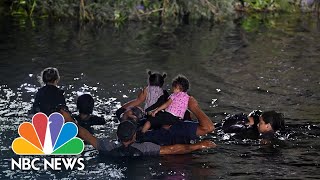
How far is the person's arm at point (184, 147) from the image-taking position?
973 cm

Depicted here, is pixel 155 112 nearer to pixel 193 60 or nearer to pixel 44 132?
pixel 44 132

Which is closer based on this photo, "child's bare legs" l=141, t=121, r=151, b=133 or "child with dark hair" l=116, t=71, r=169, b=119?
"child's bare legs" l=141, t=121, r=151, b=133

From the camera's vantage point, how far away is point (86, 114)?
11.0m

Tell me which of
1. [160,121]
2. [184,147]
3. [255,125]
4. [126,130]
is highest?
[126,130]

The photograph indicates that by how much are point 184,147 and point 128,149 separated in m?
0.93

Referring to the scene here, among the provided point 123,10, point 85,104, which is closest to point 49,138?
point 85,104

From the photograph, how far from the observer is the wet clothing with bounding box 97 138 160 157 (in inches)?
371

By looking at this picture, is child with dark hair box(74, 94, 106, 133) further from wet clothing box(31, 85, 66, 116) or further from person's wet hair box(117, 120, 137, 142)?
person's wet hair box(117, 120, 137, 142)

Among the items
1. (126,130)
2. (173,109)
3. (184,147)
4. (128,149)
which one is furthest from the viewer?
(173,109)

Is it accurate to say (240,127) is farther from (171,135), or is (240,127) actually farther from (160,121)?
(160,121)

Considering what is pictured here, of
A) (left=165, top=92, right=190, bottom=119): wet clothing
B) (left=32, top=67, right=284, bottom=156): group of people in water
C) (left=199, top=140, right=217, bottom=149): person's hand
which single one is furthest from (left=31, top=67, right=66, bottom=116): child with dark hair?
(left=199, top=140, right=217, bottom=149): person's hand

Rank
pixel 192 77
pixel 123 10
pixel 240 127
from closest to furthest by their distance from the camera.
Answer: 1. pixel 240 127
2. pixel 192 77
3. pixel 123 10

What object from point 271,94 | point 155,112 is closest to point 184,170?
point 155,112

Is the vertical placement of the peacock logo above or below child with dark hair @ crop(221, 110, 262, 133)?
above
